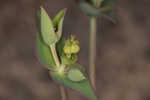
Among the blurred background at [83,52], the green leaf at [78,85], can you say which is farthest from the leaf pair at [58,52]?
the blurred background at [83,52]

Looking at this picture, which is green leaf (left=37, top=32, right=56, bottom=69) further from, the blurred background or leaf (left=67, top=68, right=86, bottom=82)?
the blurred background

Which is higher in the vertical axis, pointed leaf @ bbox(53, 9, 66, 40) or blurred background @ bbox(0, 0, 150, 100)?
pointed leaf @ bbox(53, 9, 66, 40)

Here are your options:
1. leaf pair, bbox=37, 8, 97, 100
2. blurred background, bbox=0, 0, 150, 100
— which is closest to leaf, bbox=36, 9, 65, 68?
leaf pair, bbox=37, 8, 97, 100

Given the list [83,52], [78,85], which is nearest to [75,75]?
[78,85]

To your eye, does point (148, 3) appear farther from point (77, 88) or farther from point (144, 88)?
point (77, 88)

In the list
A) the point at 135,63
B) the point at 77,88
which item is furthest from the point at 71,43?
the point at 135,63

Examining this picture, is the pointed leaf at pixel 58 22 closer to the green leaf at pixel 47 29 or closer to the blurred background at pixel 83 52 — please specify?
the green leaf at pixel 47 29

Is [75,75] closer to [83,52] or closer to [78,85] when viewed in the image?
[78,85]
